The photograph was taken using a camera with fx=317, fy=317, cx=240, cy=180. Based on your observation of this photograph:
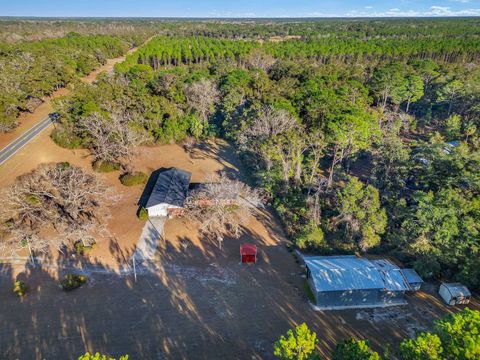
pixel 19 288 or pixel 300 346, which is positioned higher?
pixel 300 346

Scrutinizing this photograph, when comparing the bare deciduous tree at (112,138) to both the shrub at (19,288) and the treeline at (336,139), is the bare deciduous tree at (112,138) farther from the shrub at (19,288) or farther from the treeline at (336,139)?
the shrub at (19,288)

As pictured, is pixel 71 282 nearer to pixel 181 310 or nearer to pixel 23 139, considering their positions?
pixel 181 310

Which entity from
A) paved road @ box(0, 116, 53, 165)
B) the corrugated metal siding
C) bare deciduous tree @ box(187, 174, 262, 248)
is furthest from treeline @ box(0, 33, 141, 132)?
the corrugated metal siding

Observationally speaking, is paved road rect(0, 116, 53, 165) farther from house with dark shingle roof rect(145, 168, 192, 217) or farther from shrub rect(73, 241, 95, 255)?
house with dark shingle roof rect(145, 168, 192, 217)

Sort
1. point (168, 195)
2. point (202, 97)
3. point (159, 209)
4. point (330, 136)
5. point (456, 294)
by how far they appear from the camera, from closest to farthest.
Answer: point (456, 294), point (159, 209), point (168, 195), point (330, 136), point (202, 97)

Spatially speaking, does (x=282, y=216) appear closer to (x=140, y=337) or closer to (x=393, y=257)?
(x=393, y=257)

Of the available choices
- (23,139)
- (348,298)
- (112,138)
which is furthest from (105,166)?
(348,298)

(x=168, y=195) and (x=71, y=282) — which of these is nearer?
(x=71, y=282)

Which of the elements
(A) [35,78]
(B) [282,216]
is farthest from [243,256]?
(A) [35,78]
